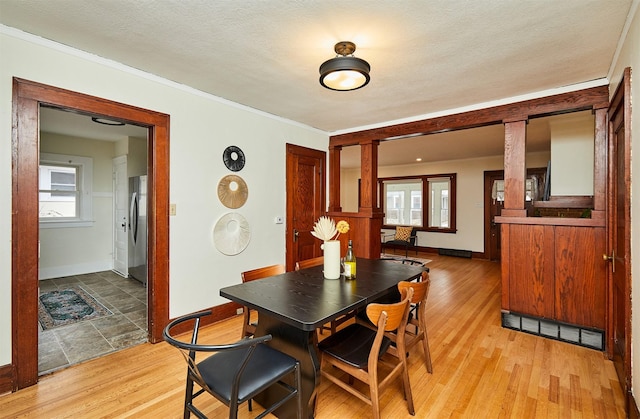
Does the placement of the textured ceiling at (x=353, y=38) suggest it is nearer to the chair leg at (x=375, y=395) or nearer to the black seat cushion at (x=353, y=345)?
the black seat cushion at (x=353, y=345)

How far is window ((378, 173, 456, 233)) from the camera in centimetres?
759

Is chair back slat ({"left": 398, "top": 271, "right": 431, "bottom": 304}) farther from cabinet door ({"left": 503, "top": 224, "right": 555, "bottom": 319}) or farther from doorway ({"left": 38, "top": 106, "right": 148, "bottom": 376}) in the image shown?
doorway ({"left": 38, "top": 106, "right": 148, "bottom": 376})

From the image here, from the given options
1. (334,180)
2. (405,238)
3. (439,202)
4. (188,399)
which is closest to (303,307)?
(188,399)

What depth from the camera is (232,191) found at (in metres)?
3.39

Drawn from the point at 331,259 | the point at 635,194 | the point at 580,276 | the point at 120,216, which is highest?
the point at 635,194

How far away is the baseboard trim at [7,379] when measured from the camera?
1.99 meters

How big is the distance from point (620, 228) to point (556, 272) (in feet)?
3.16

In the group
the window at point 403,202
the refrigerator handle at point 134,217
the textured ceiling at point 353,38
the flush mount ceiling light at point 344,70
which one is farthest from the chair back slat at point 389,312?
the window at point 403,202

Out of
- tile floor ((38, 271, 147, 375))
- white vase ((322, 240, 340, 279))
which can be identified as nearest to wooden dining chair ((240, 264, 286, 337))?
white vase ((322, 240, 340, 279))

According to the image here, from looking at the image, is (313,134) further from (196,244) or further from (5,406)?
(5,406)

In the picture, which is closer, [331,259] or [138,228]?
[331,259]

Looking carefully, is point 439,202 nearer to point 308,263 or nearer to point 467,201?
point 467,201

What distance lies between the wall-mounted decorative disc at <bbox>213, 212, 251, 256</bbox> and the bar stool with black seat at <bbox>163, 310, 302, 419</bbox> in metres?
1.74

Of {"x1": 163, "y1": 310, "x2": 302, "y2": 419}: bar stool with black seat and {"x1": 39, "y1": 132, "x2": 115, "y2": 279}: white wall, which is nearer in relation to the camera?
{"x1": 163, "y1": 310, "x2": 302, "y2": 419}: bar stool with black seat
